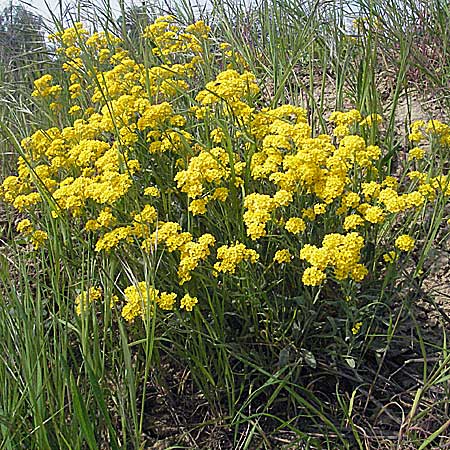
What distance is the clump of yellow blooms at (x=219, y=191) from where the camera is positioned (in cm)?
194

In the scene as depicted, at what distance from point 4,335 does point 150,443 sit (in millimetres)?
627

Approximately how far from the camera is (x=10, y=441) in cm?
162

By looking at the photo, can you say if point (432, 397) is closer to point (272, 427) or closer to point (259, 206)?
point (272, 427)

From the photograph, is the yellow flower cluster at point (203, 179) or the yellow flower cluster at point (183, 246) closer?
the yellow flower cluster at point (183, 246)

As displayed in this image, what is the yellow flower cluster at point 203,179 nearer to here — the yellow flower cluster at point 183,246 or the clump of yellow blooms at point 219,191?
the clump of yellow blooms at point 219,191

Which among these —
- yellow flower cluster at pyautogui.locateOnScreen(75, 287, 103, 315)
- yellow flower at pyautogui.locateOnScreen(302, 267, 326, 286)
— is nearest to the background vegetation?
yellow flower cluster at pyautogui.locateOnScreen(75, 287, 103, 315)

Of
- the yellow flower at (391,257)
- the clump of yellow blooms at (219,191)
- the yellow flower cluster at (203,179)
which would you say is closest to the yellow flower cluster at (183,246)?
the clump of yellow blooms at (219,191)

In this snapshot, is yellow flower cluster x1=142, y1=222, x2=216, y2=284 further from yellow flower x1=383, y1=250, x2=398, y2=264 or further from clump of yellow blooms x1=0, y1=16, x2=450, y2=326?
yellow flower x1=383, y1=250, x2=398, y2=264

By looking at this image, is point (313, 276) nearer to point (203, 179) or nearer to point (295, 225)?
point (295, 225)

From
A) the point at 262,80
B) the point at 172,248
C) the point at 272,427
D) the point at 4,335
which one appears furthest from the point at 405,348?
the point at 262,80

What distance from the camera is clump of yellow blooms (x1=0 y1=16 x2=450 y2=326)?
194cm

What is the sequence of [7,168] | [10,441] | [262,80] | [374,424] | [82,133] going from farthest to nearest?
[7,168] → [262,80] → [82,133] → [374,424] → [10,441]

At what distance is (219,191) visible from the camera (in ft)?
6.82

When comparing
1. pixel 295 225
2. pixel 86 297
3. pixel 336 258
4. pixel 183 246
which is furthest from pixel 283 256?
pixel 86 297
